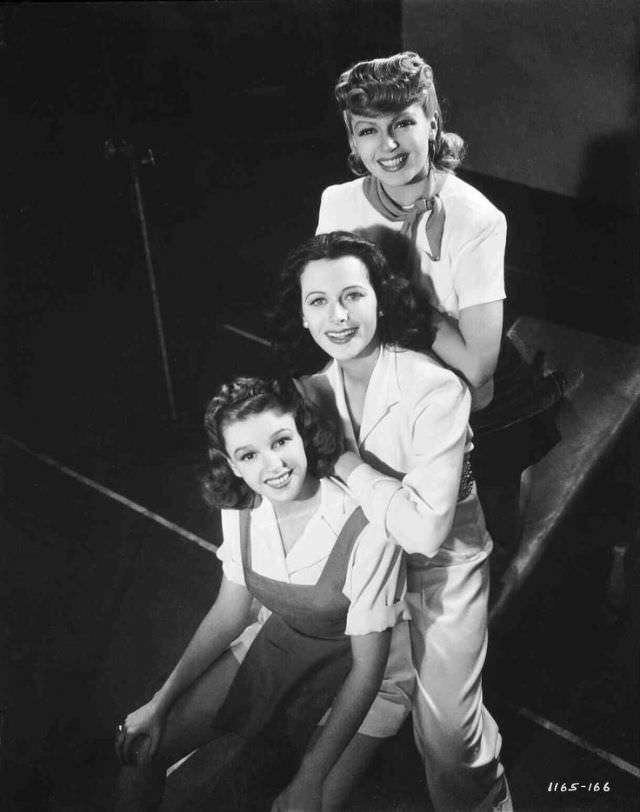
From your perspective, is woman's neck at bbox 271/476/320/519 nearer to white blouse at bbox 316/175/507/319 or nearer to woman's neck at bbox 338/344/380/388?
woman's neck at bbox 338/344/380/388

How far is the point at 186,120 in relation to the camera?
6.61 feet

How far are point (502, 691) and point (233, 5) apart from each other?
1.76 meters

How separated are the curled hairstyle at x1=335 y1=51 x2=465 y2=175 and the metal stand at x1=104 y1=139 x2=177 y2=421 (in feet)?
1.45

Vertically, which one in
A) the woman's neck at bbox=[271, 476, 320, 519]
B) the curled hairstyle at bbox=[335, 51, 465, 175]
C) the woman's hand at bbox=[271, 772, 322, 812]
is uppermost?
the curled hairstyle at bbox=[335, 51, 465, 175]

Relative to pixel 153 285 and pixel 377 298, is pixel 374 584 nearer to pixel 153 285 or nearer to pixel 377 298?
pixel 377 298

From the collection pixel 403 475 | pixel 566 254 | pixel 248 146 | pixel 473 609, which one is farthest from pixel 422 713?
pixel 248 146

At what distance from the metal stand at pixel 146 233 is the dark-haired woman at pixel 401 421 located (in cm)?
33

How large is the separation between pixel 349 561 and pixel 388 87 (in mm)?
969

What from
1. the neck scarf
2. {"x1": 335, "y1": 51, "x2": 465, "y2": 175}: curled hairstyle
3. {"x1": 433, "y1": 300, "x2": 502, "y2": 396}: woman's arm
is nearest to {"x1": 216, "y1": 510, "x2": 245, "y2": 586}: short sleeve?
{"x1": 433, "y1": 300, "x2": 502, "y2": 396}: woman's arm

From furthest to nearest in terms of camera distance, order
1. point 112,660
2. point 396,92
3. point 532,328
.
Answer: point 532,328
point 112,660
point 396,92

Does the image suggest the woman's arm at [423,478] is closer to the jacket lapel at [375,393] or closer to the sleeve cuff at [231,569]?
the jacket lapel at [375,393]

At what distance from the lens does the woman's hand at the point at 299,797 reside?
A: 2.16m

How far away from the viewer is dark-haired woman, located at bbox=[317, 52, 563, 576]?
188 centimetres

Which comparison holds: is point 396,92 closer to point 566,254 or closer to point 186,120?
point 186,120
